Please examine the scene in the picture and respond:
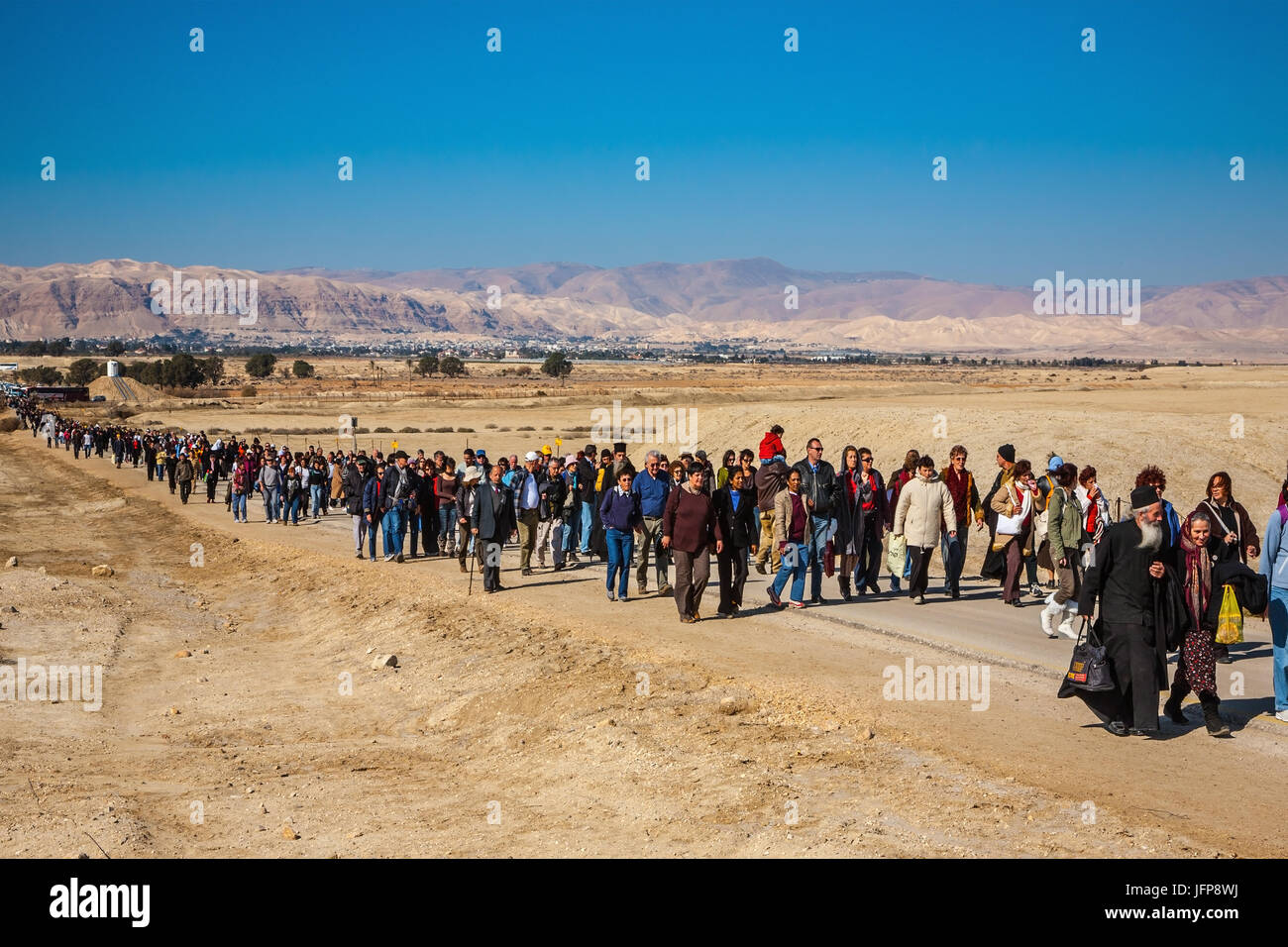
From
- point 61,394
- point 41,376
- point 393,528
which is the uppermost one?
point 41,376

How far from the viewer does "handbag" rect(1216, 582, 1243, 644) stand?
8711mm

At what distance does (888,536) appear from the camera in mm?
16594

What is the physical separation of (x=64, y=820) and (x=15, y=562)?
16552 mm

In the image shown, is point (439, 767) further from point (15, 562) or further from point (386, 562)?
point (15, 562)

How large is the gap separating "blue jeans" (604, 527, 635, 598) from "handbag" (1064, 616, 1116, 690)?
7.24 m

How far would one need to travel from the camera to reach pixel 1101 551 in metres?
8.63

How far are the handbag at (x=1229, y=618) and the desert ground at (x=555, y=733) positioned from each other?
0.82 m

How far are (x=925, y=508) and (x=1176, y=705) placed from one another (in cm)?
516

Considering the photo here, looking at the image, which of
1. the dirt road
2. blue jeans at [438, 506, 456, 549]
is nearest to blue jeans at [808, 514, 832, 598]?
the dirt road

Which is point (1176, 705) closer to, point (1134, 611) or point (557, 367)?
point (1134, 611)

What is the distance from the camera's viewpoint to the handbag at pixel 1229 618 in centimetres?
871

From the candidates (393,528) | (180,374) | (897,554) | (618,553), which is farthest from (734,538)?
(180,374)

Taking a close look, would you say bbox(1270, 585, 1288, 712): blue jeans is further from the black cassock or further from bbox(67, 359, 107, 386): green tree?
bbox(67, 359, 107, 386): green tree
